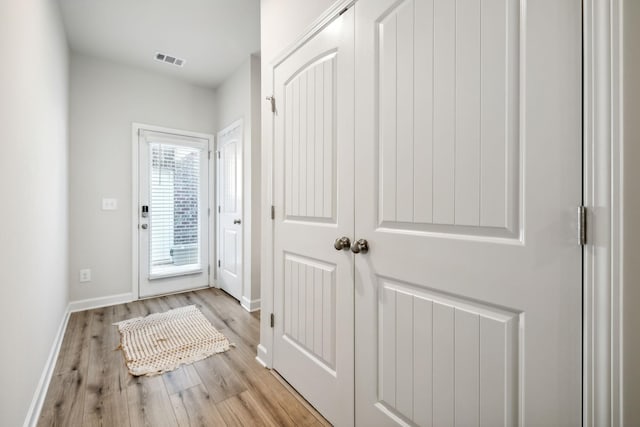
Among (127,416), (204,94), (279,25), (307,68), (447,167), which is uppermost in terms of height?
(204,94)

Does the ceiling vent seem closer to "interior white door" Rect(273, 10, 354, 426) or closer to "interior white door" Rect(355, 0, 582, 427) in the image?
"interior white door" Rect(273, 10, 354, 426)

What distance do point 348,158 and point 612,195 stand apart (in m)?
0.87

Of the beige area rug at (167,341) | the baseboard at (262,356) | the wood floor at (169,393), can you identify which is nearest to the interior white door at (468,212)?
the wood floor at (169,393)

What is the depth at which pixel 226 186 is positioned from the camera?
355 centimetres

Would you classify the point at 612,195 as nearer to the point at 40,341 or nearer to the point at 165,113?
the point at 40,341

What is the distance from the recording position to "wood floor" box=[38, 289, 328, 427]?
4.82ft

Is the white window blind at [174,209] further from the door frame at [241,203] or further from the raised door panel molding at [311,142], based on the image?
the raised door panel molding at [311,142]

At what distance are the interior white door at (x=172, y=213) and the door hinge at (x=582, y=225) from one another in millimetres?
3802

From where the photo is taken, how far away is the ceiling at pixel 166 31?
2340 millimetres

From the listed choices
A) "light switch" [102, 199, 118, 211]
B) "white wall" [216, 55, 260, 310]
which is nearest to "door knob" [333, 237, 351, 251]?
"white wall" [216, 55, 260, 310]

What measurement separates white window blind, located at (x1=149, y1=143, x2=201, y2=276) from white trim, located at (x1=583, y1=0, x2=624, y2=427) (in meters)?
3.82

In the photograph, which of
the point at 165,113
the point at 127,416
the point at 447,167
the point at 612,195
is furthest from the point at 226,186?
the point at 612,195

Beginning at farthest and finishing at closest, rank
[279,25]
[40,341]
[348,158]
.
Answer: [279,25], [40,341], [348,158]

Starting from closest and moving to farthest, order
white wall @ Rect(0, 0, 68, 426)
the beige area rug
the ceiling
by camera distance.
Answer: white wall @ Rect(0, 0, 68, 426)
the beige area rug
the ceiling
